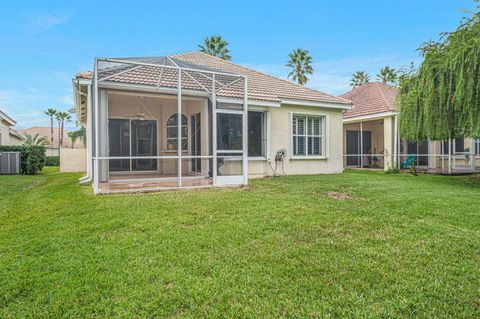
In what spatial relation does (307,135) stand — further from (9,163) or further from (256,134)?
(9,163)

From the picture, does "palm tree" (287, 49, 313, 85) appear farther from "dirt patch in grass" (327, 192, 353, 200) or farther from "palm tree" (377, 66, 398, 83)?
"dirt patch in grass" (327, 192, 353, 200)

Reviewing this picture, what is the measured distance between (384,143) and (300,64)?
17.8 meters

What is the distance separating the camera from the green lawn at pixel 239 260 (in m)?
2.67

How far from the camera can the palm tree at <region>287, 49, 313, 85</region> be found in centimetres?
3316

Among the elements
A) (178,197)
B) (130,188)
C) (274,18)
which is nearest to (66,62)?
(274,18)

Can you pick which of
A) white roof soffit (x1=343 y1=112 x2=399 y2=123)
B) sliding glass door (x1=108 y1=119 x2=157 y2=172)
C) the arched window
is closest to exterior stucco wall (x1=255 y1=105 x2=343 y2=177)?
the arched window

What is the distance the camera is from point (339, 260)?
143 inches

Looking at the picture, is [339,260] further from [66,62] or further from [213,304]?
[66,62]

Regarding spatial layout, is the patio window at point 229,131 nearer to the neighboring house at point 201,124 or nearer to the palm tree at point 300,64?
the neighboring house at point 201,124

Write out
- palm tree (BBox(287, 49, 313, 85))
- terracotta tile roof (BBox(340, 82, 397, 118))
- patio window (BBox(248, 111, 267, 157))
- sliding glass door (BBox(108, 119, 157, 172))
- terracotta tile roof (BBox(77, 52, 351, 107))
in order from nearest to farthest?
terracotta tile roof (BBox(77, 52, 351, 107)), patio window (BBox(248, 111, 267, 157)), sliding glass door (BBox(108, 119, 157, 172)), terracotta tile roof (BBox(340, 82, 397, 118)), palm tree (BBox(287, 49, 313, 85))

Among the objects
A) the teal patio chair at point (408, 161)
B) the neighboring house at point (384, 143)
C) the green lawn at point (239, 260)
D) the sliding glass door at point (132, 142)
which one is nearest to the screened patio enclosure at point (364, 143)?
the neighboring house at point (384, 143)

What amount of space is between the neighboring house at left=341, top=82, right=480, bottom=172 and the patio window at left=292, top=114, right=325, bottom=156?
3907mm

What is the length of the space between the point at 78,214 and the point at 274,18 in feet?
51.9

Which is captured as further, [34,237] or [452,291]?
[34,237]
